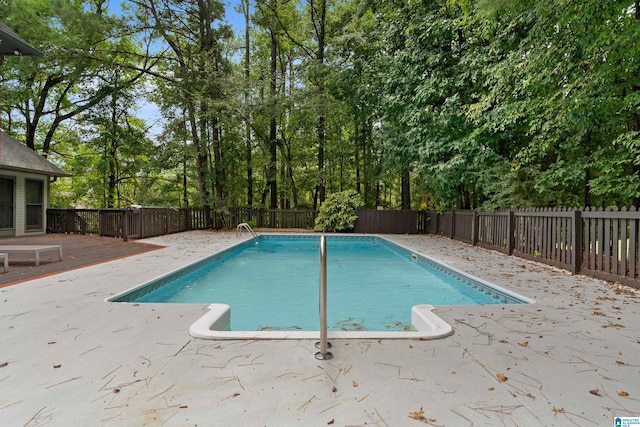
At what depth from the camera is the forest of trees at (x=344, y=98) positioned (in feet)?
19.4

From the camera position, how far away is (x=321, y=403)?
159 cm

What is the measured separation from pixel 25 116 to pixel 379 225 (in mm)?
16471

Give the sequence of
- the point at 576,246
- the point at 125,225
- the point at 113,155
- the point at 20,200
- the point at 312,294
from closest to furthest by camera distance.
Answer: the point at 576,246 → the point at 312,294 → the point at 125,225 → the point at 20,200 → the point at 113,155

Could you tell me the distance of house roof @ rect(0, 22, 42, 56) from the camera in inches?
211

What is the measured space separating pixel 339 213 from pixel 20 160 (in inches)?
413

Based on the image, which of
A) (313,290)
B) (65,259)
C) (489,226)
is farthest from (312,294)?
(489,226)

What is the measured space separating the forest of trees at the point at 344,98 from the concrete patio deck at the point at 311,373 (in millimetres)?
4341

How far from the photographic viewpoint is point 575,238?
193 inches

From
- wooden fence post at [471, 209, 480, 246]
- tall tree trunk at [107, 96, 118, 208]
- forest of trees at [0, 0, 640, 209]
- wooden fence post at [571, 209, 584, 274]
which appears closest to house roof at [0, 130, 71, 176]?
forest of trees at [0, 0, 640, 209]

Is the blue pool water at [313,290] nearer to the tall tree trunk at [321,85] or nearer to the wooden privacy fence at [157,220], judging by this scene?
the wooden privacy fence at [157,220]

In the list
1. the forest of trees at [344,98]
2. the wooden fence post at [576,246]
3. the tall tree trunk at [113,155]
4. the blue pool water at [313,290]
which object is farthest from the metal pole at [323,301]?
the tall tree trunk at [113,155]

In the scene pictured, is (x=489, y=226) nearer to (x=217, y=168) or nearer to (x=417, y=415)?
(x=417, y=415)

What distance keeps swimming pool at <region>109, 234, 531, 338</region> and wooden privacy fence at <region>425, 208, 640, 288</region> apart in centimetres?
178

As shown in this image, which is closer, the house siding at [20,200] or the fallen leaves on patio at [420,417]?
the fallen leaves on patio at [420,417]
